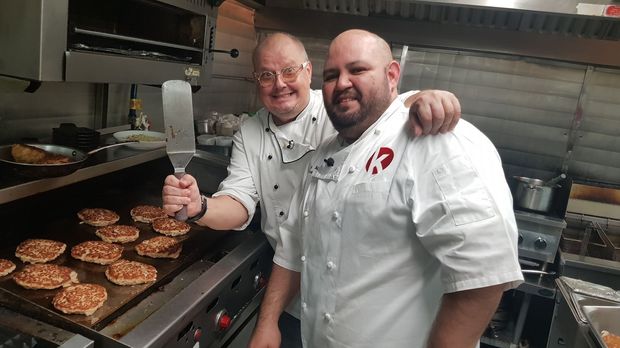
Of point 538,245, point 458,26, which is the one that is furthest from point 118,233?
point 458,26

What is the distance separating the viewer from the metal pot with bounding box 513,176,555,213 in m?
2.99

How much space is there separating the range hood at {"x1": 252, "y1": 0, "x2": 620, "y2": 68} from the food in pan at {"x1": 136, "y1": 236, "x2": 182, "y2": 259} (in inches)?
87.2

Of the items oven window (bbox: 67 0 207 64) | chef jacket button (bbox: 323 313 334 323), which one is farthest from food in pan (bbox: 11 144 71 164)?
chef jacket button (bbox: 323 313 334 323)

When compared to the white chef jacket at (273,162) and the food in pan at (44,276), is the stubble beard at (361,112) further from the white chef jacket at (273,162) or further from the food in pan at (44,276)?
the food in pan at (44,276)

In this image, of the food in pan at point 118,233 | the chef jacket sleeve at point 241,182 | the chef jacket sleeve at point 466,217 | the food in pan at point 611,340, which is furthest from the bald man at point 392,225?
the food in pan at point 611,340

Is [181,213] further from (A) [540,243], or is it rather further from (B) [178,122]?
(A) [540,243]

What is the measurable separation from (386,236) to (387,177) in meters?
0.17

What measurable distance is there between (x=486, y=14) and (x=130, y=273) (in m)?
3.03

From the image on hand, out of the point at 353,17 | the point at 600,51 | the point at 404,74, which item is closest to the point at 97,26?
the point at 353,17

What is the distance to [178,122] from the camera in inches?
52.0

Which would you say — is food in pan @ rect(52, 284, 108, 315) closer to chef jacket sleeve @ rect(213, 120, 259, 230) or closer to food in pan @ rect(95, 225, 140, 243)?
food in pan @ rect(95, 225, 140, 243)

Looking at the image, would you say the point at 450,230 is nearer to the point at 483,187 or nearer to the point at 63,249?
the point at 483,187

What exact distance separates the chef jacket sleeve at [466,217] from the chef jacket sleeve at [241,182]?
84 cm

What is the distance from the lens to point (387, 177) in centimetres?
129
